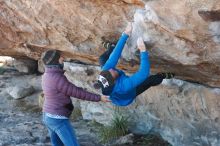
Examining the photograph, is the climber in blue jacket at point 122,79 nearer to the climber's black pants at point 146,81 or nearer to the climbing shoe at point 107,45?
the climber's black pants at point 146,81

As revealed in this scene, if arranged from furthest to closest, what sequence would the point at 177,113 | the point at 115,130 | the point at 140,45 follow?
the point at 115,130, the point at 177,113, the point at 140,45

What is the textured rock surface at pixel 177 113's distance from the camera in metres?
7.11

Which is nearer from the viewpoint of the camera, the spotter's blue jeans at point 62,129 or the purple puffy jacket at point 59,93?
the purple puffy jacket at point 59,93

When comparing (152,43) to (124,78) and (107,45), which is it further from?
(107,45)

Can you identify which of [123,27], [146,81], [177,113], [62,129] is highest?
[123,27]

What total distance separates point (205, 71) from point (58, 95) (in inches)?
80.3

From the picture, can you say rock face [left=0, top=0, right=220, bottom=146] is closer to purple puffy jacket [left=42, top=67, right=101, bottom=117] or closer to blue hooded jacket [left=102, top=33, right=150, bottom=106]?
blue hooded jacket [left=102, top=33, right=150, bottom=106]

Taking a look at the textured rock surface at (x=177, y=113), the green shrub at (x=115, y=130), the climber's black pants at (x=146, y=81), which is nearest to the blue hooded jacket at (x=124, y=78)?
the climber's black pants at (x=146, y=81)

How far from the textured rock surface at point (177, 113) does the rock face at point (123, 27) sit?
0.22m

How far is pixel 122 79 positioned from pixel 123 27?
0.93 m

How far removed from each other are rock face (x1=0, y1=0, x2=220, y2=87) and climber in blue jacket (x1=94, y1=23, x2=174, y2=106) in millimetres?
210

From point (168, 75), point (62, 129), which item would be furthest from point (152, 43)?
point (62, 129)

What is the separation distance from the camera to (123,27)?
6867mm

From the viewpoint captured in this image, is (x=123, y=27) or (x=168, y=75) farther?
(x=168, y=75)
